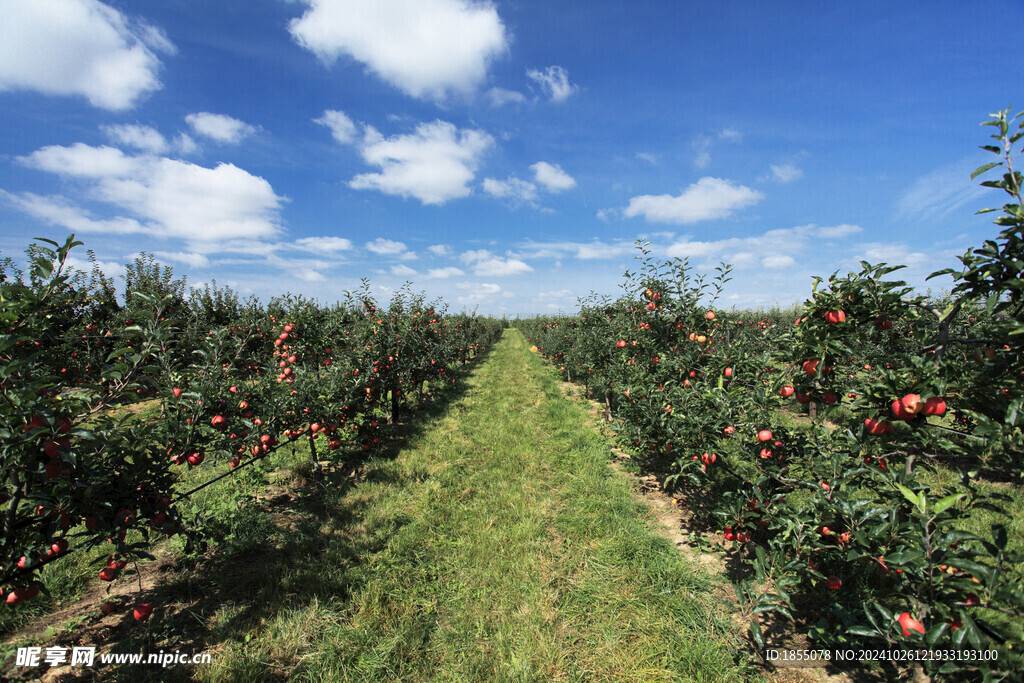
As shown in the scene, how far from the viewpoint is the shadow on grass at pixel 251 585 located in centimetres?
232

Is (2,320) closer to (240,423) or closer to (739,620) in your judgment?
(240,423)

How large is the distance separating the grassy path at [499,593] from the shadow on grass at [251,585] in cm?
3

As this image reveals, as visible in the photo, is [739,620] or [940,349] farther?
[739,620]

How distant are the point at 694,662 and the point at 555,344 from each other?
11499 mm

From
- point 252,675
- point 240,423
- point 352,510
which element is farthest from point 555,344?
point 252,675

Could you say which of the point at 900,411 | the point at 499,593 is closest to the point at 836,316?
the point at 900,411

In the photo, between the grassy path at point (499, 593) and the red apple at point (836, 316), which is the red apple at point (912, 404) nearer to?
the red apple at point (836, 316)

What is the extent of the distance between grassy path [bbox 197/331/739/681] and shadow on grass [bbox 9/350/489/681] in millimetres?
35

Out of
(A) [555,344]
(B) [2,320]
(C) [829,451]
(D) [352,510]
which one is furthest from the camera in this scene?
(A) [555,344]

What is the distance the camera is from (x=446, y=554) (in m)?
3.51

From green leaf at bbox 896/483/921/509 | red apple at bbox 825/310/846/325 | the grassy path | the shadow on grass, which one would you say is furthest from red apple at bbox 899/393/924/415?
the shadow on grass

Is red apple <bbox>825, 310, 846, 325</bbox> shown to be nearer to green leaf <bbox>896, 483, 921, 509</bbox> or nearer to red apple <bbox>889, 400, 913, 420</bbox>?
red apple <bbox>889, 400, 913, 420</bbox>

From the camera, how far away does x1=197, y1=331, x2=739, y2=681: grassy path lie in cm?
243

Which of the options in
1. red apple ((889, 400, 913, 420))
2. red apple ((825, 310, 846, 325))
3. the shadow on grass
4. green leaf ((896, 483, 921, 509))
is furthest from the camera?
the shadow on grass
